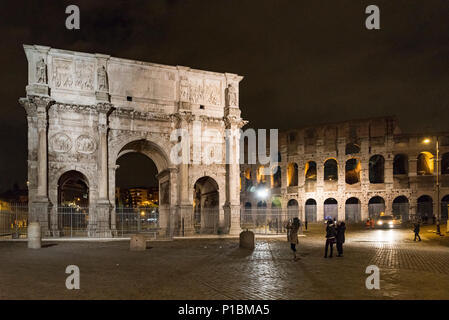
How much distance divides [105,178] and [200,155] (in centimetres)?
670

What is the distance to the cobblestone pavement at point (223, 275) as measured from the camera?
25.8 feet

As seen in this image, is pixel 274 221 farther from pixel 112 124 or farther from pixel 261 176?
pixel 261 176

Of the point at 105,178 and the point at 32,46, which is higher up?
the point at 32,46

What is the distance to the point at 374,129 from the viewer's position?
141 feet

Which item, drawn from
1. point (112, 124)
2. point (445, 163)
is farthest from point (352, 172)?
point (112, 124)

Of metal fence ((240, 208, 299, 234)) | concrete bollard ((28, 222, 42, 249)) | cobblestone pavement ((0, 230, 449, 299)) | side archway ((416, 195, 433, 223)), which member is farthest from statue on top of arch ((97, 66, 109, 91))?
side archway ((416, 195, 433, 223))

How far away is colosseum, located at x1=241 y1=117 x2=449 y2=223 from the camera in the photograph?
40.9 meters

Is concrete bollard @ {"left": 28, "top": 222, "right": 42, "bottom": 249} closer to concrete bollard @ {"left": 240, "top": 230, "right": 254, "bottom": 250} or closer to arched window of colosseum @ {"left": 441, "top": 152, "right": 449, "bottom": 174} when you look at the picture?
concrete bollard @ {"left": 240, "top": 230, "right": 254, "bottom": 250}

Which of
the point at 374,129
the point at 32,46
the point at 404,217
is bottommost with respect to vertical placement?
the point at 404,217

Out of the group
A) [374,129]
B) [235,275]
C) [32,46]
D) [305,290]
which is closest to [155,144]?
[32,46]

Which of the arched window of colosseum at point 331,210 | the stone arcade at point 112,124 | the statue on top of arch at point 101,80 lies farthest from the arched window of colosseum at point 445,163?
the statue on top of arch at point 101,80

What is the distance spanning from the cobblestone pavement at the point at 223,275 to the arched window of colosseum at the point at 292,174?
34578 millimetres
